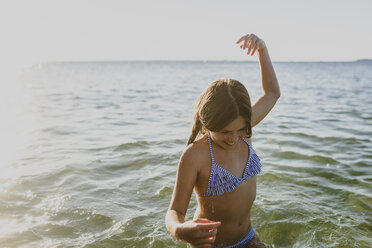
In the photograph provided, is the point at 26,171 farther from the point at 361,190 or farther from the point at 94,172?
the point at 361,190

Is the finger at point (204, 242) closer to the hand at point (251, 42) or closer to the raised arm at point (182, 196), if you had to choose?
the raised arm at point (182, 196)

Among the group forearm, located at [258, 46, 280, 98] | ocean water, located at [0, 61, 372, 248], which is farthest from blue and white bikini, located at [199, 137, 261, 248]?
ocean water, located at [0, 61, 372, 248]

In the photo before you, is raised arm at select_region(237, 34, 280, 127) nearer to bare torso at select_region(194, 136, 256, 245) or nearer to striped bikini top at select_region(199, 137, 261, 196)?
bare torso at select_region(194, 136, 256, 245)

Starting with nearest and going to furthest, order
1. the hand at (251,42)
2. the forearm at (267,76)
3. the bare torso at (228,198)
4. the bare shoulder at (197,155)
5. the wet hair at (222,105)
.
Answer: the wet hair at (222,105)
the bare shoulder at (197,155)
the bare torso at (228,198)
the hand at (251,42)
the forearm at (267,76)

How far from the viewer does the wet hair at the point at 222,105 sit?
2.38 metres

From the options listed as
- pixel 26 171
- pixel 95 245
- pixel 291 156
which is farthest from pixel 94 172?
pixel 291 156

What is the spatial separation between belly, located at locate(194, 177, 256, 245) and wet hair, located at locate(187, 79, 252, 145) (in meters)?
0.62

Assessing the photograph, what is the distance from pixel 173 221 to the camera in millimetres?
2314

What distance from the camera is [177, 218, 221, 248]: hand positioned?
1.91 metres

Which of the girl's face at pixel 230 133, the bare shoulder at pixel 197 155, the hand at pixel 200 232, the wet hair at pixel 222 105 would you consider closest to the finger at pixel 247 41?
the wet hair at pixel 222 105

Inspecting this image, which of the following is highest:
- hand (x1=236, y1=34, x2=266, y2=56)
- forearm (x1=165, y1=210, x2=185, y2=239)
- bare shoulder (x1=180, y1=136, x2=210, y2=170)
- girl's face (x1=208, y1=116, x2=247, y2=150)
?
hand (x1=236, y1=34, x2=266, y2=56)

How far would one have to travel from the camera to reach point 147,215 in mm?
4516

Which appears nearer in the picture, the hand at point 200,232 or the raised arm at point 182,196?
the hand at point 200,232

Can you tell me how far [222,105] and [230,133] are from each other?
241 millimetres
